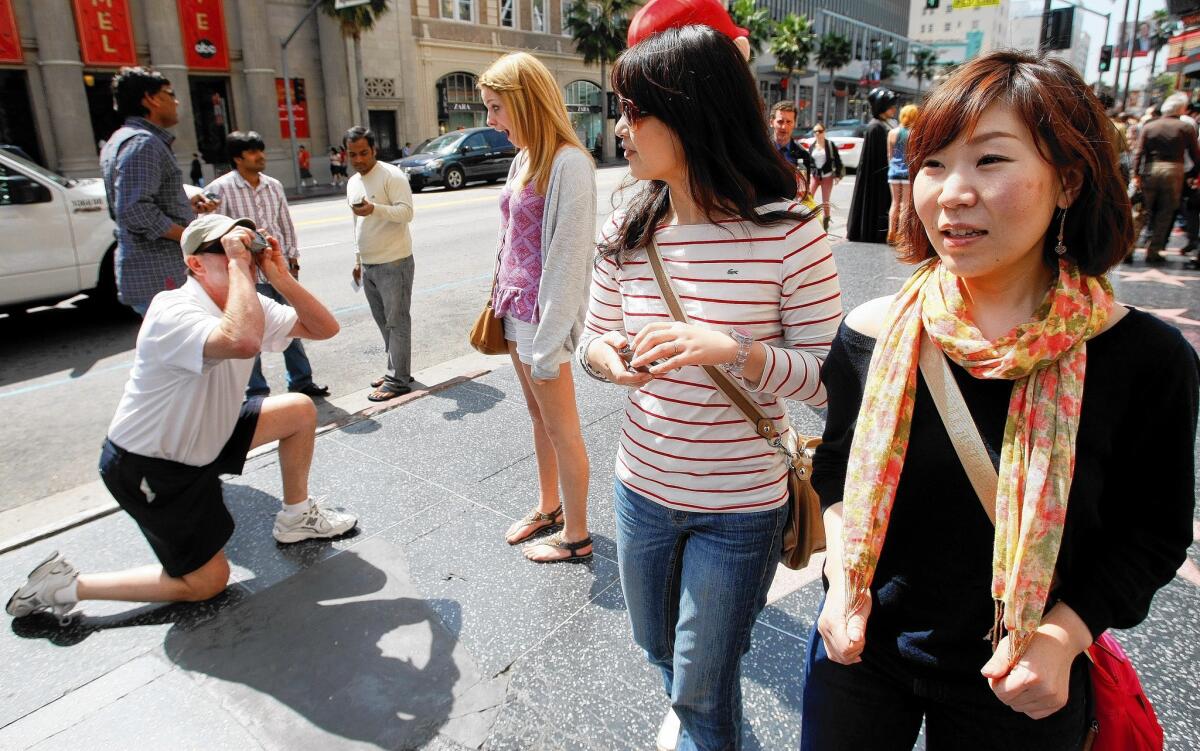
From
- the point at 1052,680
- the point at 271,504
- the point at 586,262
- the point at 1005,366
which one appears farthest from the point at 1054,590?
the point at 271,504

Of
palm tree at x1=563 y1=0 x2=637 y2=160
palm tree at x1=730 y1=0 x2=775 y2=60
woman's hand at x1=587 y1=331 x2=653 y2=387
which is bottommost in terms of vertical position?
woman's hand at x1=587 y1=331 x2=653 y2=387

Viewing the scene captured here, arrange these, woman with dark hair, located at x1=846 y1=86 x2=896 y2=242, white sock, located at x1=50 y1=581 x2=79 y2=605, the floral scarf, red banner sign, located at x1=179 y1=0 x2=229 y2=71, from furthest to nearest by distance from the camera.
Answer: red banner sign, located at x1=179 y1=0 x2=229 y2=71
woman with dark hair, located at x1=846 y1=86 x2=896 y2=242
white sock, located at x1=50 y1=581 x2=79 y2=605
the floral scarf

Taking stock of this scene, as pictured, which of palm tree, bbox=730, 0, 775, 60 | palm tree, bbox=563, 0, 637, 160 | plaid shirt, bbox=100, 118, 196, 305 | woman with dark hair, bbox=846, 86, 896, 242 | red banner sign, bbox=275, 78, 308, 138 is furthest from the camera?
palm tree, bbox=730, 0, 775, 60

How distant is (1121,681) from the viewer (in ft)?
4.33

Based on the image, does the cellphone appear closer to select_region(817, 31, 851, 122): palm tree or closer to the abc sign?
the abc sign

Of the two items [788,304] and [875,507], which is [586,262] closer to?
[788,304]

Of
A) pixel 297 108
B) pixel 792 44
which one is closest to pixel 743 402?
pixel 297 108

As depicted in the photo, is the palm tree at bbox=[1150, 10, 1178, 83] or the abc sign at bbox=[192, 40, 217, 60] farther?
the palm tree at bbox=[1150, 10, 1178, 83]

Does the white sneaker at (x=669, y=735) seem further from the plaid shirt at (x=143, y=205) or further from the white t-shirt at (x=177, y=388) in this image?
the plaid shirt at (x=143, y=205)

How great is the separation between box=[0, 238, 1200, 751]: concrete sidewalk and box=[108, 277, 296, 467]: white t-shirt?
638 millimetres

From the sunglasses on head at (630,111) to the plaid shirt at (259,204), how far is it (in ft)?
12.7

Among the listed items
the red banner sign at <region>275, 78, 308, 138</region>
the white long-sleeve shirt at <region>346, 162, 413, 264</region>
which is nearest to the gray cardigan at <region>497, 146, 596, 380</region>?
the white long-sleeve shirt at <region>346, 162, 413, 264</region>

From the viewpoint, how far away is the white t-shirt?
2760 millimetres

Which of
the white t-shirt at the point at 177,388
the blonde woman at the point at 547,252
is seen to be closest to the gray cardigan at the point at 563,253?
the blonde woman at the point at 547,252
